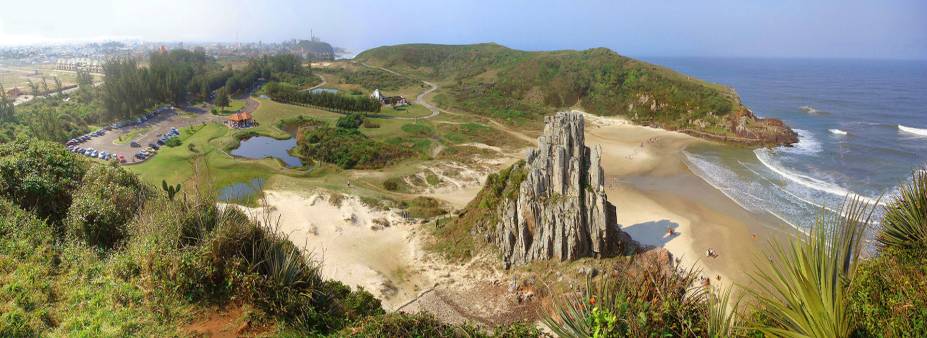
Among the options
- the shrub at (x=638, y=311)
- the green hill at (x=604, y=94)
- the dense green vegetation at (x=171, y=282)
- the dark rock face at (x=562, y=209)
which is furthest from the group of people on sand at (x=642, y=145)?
the shrub at (x=638, y=311)

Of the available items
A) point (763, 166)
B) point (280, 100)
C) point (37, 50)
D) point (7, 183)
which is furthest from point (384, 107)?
point (37, 50)

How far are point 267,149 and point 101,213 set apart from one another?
3532 centimetres

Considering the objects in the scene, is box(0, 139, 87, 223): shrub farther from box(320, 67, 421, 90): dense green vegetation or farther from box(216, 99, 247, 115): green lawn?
box(320, 67, 421, 90): dense green vegetation

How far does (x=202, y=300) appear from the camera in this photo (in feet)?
29.3

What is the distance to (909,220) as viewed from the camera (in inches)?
336

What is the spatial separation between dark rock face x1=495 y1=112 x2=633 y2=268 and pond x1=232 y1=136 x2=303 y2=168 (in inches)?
1054

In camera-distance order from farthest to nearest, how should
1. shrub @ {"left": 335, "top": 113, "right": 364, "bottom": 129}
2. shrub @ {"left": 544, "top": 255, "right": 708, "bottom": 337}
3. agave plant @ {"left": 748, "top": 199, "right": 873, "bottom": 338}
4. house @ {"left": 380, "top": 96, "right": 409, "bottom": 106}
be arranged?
house @ {"left": 380, "top": 96, "right": 409, "bottom": 106} → shrub @ {"left": 335, "top": 113, "right": 364, "bottom": 129} → shrub @ {"left": 544, "top": 255, "right": 708, "bottom": 337} → agave plant @ {"left": 748, "top": 199, "right": 873, "bottom": 338}

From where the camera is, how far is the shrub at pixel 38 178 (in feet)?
44.1

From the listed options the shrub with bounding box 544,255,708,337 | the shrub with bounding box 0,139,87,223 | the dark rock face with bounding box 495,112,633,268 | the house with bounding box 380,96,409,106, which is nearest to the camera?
the shrub with bounding box 544,255,708,337

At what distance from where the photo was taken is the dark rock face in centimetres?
1908

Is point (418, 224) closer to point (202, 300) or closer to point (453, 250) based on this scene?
point (453, 250)

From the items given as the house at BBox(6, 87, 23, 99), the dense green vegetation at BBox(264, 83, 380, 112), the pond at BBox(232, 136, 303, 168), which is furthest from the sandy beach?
the house at BBox(6, 87, 23, 99)

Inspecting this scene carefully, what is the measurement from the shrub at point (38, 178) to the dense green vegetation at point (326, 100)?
4598cm

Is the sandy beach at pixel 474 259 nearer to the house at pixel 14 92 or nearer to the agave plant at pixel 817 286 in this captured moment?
the agave plant at pixel 817 286
